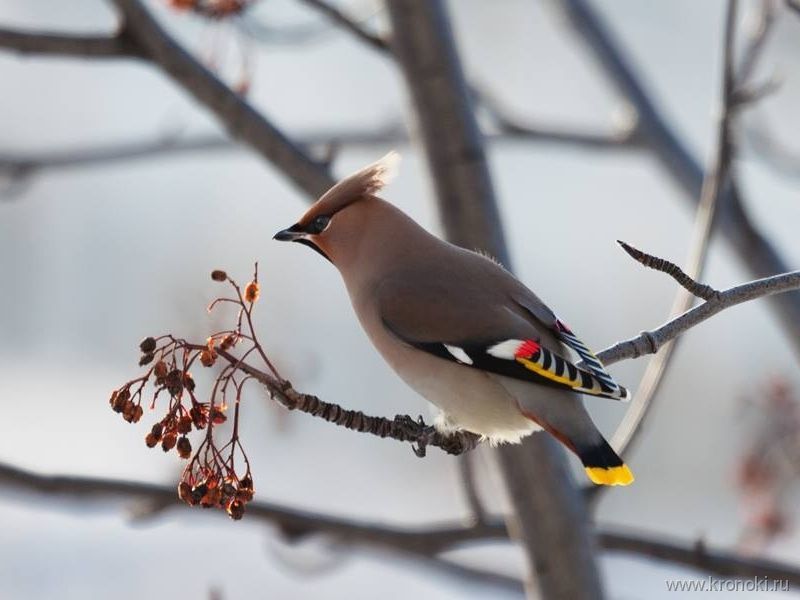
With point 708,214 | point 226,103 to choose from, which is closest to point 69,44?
point 226,103

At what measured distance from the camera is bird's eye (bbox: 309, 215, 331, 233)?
3.24 m

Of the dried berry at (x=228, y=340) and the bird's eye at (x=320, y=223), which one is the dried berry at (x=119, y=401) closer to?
the dried berry at (x=228, y=340)

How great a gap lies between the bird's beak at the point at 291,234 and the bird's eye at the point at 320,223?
28mm

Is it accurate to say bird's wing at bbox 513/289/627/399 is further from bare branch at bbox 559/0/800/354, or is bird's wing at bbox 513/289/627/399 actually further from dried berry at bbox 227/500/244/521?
dried berry at bbox 227/500/244/521

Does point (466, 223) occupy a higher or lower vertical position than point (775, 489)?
higher

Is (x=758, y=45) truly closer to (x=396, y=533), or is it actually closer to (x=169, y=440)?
(x=396, y=533)

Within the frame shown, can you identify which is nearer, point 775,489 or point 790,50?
point 775,489

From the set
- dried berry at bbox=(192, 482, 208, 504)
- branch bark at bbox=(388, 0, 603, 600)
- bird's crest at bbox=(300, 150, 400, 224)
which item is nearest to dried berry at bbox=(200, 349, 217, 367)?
dried berry at bbox=(192, 482, 208, 504)

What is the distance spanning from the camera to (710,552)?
3334mm

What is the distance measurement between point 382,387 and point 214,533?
1.35 metres

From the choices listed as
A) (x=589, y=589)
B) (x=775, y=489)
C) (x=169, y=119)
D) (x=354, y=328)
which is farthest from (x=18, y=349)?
(x=589, y=589)

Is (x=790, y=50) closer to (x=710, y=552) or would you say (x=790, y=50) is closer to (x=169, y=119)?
(x=169, y=119)

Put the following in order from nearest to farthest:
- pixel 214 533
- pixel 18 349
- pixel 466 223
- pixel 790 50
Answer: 1. pixel 466 223
2. pixel 790 50
3. pixel 214 533
4. pixel 18 349

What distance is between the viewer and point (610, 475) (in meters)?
2.77
